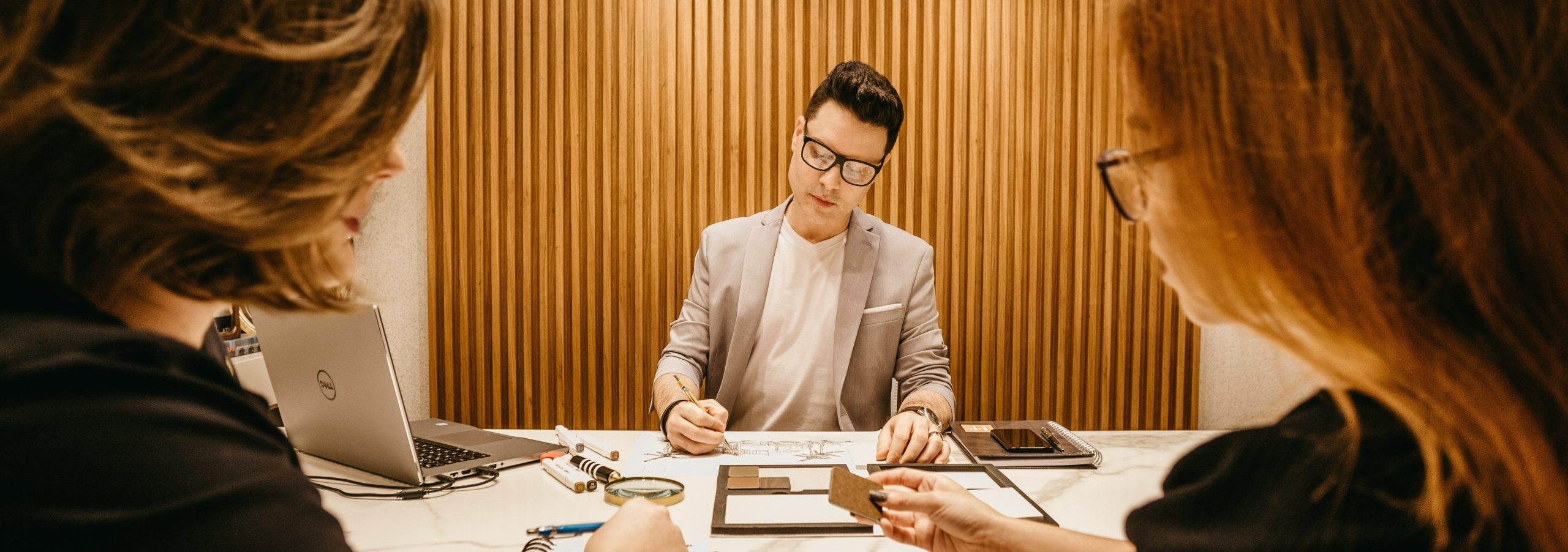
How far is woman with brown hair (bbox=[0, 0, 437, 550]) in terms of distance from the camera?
19.9 inches

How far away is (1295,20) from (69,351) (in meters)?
0.85

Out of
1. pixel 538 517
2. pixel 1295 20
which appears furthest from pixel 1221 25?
pixel 538 517

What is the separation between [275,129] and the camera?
60 centimetres

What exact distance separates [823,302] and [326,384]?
1.46 metres

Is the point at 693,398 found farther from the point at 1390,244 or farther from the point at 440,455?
the point at 1390,244

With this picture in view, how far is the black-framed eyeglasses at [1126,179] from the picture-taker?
27.5 inches

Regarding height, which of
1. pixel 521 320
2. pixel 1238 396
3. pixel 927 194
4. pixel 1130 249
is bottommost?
pixel 1238 396

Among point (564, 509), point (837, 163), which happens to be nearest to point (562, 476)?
point (564, 509)

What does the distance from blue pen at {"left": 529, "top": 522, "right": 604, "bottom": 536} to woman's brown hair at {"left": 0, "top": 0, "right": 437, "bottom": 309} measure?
783mm

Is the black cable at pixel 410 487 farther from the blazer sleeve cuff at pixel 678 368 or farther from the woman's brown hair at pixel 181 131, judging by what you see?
the woman's brown hair at pixel 181 131

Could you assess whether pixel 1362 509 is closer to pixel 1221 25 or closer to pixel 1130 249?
pixel 1221 25

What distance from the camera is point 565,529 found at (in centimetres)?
133

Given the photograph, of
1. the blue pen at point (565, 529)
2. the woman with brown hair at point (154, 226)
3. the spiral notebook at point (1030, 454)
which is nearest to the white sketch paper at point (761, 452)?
the spiral notebook at point (1030, 454)

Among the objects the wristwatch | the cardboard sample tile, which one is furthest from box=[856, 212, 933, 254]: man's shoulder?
the cardboard sample tile
